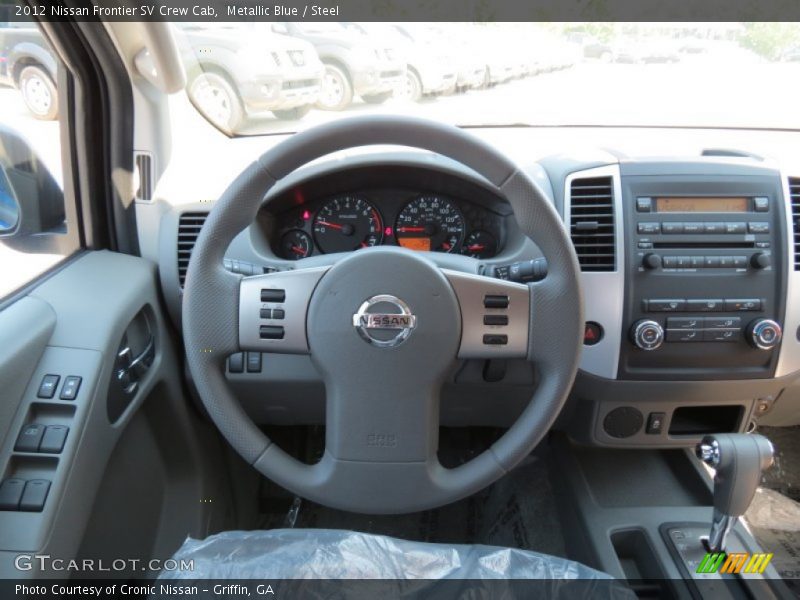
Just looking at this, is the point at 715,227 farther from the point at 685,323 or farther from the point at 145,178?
the point at 145,178

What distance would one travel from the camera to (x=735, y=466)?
1.46 metres

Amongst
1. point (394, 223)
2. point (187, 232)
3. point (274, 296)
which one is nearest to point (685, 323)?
point (394, 223)

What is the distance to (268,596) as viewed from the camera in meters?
1.26

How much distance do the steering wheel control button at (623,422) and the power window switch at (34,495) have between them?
4.76 ft

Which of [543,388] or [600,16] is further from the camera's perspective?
[600,16]

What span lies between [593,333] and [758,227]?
0.52 metres

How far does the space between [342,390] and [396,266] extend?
28 cm

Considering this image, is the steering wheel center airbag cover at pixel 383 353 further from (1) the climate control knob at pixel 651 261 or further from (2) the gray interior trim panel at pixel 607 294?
(1) the climate control knob at pixel 651 261

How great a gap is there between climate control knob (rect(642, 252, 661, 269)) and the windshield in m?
0.65

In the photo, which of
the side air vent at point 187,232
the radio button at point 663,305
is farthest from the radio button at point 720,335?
the side air vent at point 187,232

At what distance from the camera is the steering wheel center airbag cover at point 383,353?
128 cm

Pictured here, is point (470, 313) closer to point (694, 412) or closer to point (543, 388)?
point (543, 388)

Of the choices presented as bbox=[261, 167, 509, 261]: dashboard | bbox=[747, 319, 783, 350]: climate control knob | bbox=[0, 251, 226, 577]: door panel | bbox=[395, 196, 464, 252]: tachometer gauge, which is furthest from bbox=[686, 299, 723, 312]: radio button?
bbox=[0, 251, 226, 577]: door panel

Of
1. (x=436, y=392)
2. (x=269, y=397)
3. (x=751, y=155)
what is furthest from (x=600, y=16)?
(x=269, y=397)
